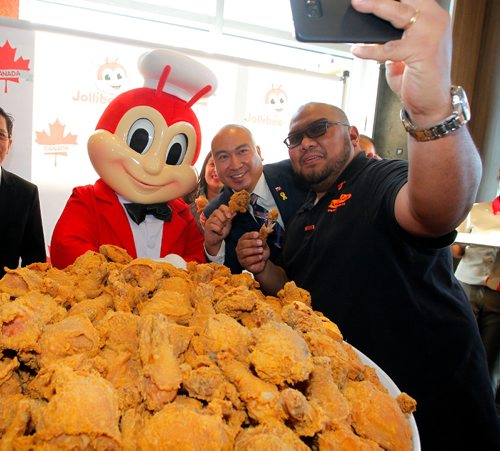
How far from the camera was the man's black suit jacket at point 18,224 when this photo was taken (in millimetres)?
1938

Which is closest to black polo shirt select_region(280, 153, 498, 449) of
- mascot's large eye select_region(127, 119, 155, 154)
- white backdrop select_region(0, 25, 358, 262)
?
mascot's large eye select_region(127, 119, 155, 154)

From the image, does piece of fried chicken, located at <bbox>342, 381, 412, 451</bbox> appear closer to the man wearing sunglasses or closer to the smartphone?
the man wearing sunglasses

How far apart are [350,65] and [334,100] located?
49 centimetres

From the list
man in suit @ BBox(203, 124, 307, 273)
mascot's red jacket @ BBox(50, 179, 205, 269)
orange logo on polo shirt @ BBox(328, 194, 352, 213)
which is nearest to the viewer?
orange logo on polo shirt @ BBox(328, 194, 352, 213)

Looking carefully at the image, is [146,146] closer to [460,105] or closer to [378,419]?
[460,105]

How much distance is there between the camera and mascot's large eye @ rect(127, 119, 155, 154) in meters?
1.41

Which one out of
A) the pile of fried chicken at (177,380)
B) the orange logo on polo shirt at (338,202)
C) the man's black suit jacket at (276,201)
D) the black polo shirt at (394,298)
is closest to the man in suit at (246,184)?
the man's black suit jacket at (276,201)

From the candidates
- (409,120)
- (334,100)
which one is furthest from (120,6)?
(409,120)

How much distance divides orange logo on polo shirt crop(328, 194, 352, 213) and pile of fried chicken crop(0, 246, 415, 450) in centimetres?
52

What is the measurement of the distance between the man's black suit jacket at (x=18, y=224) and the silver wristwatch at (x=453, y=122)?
189cm

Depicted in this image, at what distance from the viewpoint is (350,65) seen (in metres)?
3.98

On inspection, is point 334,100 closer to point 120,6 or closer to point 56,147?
point 120,6

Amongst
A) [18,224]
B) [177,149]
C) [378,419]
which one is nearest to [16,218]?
[18,224]

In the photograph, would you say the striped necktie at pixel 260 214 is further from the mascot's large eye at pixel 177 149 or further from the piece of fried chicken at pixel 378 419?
the piece of fried chicken at pixel 378 419
